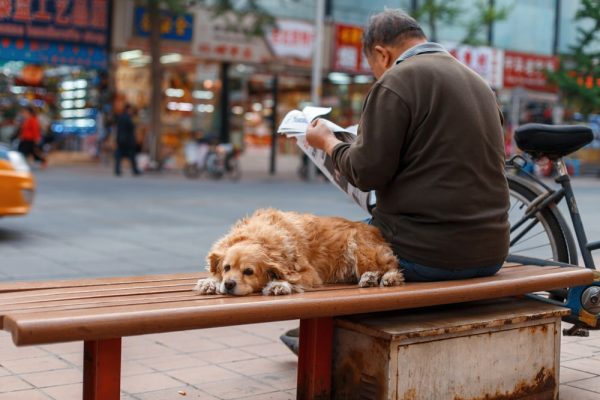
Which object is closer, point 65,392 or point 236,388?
point 65,392

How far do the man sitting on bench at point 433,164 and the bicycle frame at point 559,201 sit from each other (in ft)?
3.30

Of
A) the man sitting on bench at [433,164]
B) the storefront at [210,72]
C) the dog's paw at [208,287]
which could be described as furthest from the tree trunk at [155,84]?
the dog's paw at [208,287]

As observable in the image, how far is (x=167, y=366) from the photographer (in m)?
4.36

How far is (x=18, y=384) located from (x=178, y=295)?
4.52ft

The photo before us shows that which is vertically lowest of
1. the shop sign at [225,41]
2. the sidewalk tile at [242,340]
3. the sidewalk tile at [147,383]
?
the sidewalk tile at [242,340]

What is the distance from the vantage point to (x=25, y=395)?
3.77 metres

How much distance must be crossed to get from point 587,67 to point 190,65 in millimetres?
19797

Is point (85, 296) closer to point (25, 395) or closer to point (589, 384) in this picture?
point (25, 395)

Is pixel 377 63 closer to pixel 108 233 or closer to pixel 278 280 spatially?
pixel 278 280

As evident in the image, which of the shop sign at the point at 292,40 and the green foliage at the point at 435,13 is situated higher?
the green foliage at the point at 435,13

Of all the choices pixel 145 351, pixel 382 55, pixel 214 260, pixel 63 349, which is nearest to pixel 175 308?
pixel 214 260

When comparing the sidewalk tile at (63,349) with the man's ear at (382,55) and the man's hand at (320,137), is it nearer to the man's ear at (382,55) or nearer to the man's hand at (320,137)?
the man's hand at (320,137)

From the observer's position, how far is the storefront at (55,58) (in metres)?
21.5

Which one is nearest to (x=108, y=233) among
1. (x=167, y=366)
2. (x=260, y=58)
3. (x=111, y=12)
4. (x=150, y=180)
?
(x=167, y=366)
